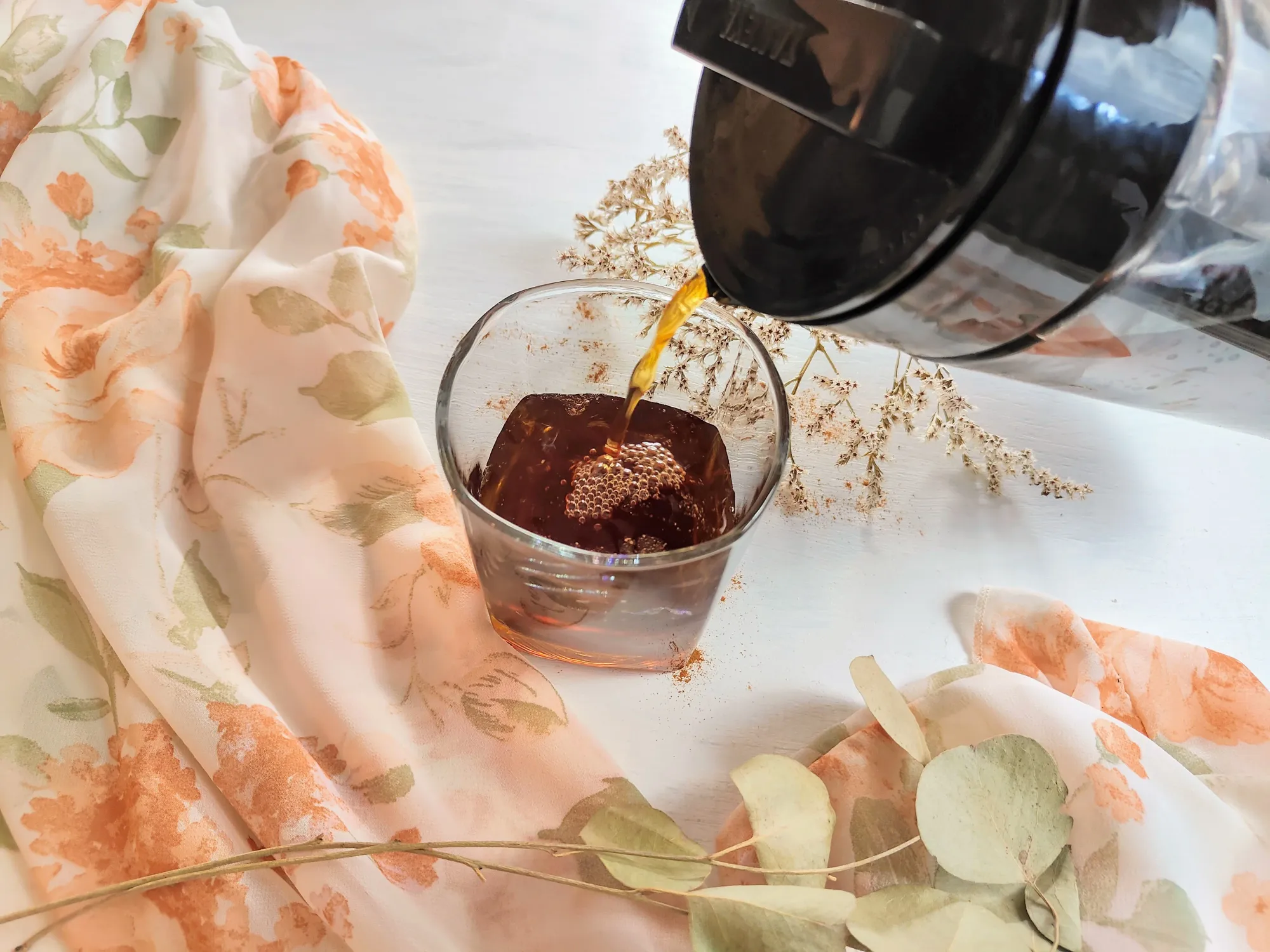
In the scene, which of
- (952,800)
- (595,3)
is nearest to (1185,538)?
(952,800)

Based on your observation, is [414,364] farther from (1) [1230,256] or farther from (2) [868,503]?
(1) [1230,256]

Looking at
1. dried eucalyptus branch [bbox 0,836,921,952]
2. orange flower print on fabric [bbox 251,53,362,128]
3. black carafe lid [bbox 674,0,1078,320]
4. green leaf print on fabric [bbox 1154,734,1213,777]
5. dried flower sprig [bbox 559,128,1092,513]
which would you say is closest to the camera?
black carafe lid [bbox 674,0,1078,320]

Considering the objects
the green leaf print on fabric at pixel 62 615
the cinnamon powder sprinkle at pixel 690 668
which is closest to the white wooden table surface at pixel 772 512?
the cinnamon powder sprinkle at pixel 690 668

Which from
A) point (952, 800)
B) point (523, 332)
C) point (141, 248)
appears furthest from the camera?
point (141, 248)

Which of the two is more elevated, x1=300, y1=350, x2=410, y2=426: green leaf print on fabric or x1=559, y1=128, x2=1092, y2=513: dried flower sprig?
x1=559, y1=128, x2=1092, y2=513: dried flower sprig

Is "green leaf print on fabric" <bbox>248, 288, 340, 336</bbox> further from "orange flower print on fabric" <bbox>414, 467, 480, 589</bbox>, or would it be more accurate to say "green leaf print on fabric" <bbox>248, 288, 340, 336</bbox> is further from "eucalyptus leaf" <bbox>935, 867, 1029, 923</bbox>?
"eucalyptus leaf" <bbox>935, 867, 1029, 923</bbox>

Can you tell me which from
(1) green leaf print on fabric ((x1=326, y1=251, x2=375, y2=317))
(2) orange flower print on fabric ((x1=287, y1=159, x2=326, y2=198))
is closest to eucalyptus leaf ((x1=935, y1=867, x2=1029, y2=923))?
(1) green leaf print on fabric ((x1=326, y1=251, x2=375, y2=317))

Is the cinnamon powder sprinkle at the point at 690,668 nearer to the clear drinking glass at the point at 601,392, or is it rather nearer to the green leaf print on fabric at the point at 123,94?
the clear drinking glass at the point at 601,392
